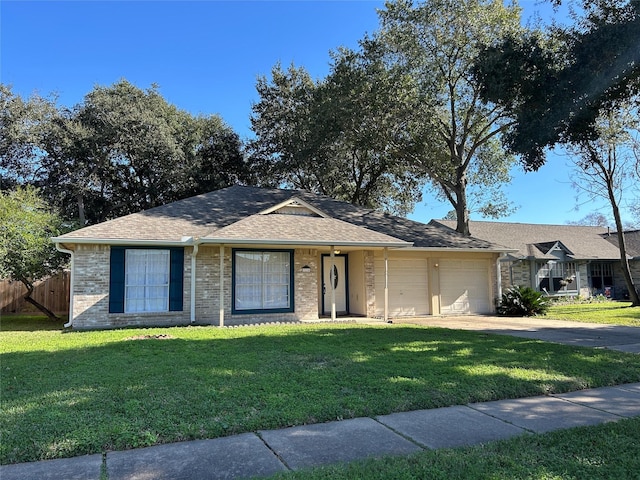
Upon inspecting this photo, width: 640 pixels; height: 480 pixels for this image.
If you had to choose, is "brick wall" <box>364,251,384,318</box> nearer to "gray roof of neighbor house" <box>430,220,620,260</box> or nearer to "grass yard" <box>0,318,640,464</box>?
"grass yard" <box>0,318,640,464</box>

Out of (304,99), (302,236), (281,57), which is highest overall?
(281,57)

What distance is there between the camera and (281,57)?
79.2 feet

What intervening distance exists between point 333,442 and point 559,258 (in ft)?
77.0

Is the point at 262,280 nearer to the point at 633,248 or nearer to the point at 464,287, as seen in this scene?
the point at 464,287

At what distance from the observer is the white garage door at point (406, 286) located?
15562mm

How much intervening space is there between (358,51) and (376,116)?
2.97 metres

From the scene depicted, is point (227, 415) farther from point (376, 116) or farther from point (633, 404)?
point (376, 116)

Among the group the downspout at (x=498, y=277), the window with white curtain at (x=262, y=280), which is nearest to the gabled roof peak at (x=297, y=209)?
the window with white curtain at (x=262, y=280)

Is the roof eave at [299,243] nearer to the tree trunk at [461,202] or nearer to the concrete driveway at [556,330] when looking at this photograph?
the concrete driveway at [556,330]

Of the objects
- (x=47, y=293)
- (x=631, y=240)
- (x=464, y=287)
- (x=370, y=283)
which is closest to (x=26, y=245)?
(x=47, y=293)

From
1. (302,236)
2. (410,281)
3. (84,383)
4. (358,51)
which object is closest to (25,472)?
(84,383)

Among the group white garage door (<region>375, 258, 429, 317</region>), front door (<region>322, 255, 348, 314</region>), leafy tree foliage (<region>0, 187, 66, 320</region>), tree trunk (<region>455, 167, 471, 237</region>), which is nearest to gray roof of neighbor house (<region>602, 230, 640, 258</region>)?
tree trunk (<region>455, 167, 471, 237</region>)

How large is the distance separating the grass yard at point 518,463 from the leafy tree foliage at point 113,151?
21.2 m

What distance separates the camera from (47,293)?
16.7 meters
